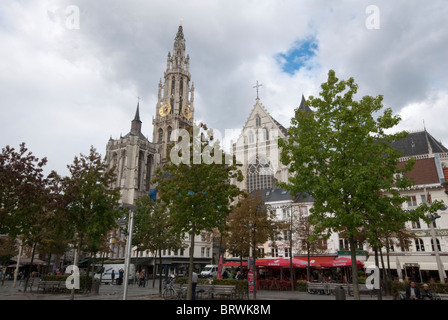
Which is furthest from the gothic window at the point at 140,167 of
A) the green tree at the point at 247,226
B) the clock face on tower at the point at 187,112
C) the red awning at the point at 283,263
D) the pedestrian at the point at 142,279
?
the green tree at the point at 247,226

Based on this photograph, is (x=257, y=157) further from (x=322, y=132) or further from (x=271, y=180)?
(x=322, y=132)

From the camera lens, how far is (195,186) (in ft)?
48.9

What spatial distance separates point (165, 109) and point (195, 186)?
3242 inches

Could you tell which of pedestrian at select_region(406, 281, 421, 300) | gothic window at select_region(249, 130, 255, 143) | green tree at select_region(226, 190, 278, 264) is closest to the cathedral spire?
gothic window at select_region(249, 130, 255, 143)

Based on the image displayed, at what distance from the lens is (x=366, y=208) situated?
12.5m

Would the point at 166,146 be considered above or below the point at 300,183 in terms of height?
above

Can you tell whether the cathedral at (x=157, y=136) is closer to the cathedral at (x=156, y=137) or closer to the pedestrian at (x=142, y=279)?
the cathedral at (x=156, y=137)

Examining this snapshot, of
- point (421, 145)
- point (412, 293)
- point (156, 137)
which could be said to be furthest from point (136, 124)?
point (412, 293)

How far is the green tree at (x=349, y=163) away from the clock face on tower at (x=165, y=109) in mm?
82009

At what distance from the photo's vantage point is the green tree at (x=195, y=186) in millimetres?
14570

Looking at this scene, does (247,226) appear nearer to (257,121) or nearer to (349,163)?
(349,163)

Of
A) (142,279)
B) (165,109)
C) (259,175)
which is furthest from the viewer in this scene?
(165,109)

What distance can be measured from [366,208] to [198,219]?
7.30 metres
